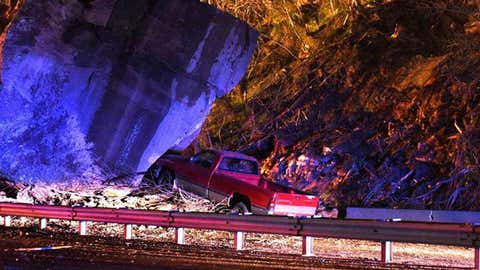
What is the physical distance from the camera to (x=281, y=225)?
1116 cm

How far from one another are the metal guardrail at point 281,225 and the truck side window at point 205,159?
395 centimetres

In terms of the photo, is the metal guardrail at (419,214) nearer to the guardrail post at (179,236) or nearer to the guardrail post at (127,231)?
the guardrail post at (179,236)

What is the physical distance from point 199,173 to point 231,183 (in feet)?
3.95

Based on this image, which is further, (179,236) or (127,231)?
(127,231)

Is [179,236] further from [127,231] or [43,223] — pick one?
[43,223]

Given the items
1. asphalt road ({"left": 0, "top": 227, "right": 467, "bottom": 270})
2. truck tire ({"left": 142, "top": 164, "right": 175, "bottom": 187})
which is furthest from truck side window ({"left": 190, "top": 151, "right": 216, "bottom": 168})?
asphalt road ({"left": 0, "top": 227, "right": 467, "bottom": 270})

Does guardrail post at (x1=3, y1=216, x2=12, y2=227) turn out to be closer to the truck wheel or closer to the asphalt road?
the asphalt road

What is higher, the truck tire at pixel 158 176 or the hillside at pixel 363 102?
the hillside at pixel 363 102

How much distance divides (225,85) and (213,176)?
2.72m

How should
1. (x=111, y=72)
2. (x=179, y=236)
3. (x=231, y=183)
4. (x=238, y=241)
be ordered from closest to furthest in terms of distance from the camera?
(x=238, y=241)
(x=179, y=236)
(x=231, y=183)
(x=111, y=72)

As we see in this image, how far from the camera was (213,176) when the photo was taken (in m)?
16.4

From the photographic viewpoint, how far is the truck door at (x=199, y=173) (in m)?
16.6

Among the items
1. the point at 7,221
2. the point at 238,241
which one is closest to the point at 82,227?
the point at 7,221

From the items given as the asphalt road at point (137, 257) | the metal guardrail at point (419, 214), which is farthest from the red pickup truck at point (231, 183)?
the asphalt road at point (137, 257)
